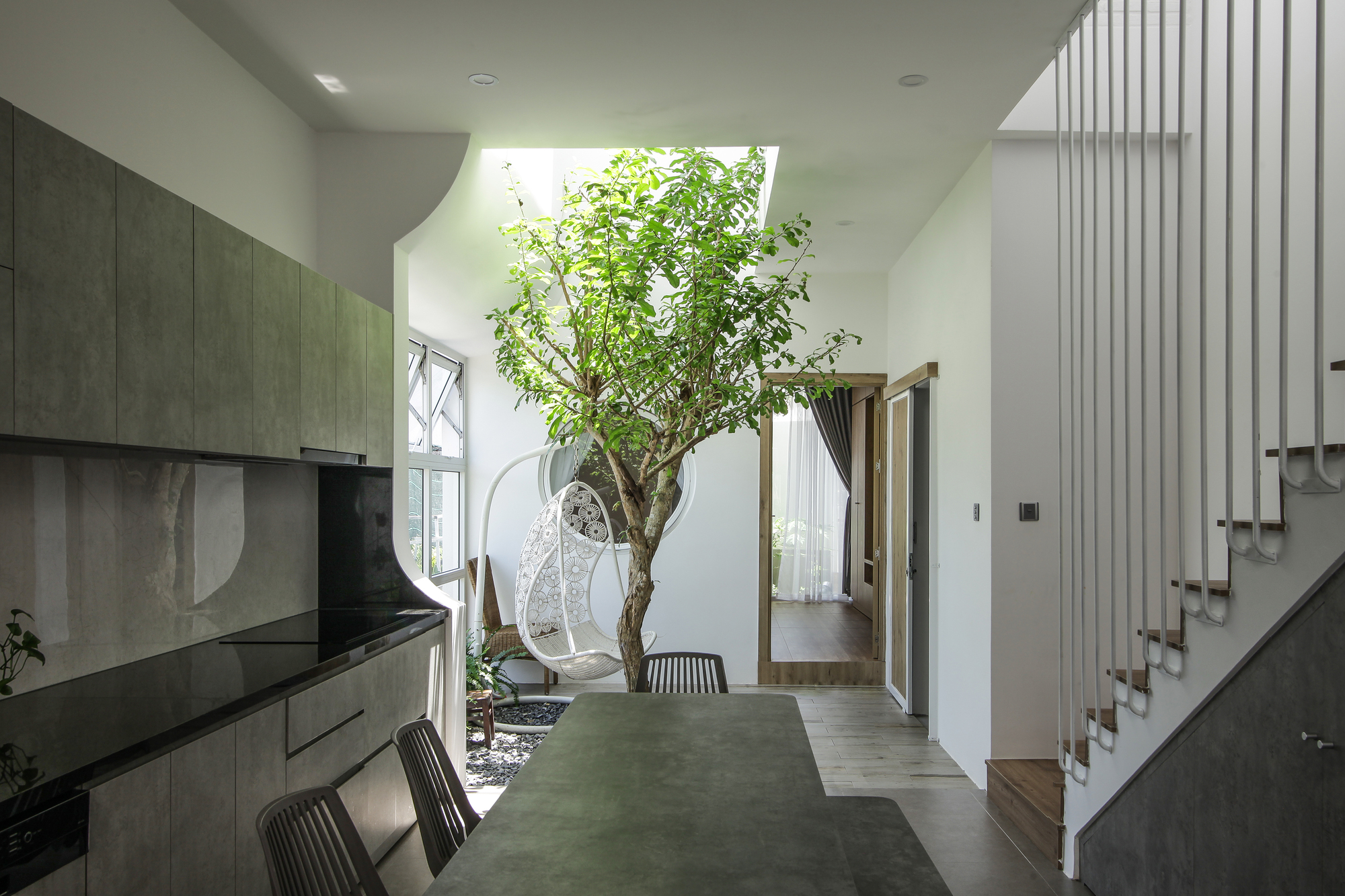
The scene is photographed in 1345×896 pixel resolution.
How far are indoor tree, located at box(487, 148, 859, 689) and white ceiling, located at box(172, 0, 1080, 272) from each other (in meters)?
0.26

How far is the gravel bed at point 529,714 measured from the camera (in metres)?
5.40

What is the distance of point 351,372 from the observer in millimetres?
3393

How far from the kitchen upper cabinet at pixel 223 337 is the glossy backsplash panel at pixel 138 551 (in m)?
0.20

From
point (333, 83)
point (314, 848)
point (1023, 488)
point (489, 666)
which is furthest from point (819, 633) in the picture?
point (314, 848)

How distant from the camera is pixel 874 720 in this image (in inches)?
214

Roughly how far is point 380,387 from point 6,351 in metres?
1.96

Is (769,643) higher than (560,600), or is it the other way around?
(560,600)

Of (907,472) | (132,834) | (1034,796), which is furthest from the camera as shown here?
(907,472)

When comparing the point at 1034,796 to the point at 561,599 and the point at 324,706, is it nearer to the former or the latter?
the point at 561,599

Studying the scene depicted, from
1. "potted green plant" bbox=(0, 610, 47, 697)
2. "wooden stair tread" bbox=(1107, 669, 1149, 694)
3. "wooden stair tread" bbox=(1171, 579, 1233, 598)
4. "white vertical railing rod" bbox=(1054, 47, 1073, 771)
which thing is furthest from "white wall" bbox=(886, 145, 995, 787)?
"potted green plant" bbox=(0, 610, 47, 697)

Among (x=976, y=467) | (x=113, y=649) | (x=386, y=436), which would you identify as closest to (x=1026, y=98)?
(x=976, y=467)

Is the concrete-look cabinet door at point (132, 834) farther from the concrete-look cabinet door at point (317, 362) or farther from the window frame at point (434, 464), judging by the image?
the window frame at point (434, 464)

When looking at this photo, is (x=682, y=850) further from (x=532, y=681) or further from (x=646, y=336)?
(x=532, y=681)

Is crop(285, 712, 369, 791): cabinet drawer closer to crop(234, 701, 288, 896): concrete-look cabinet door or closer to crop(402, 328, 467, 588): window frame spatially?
crop(234, 701, 288, 896): concrete-look cabinet door
